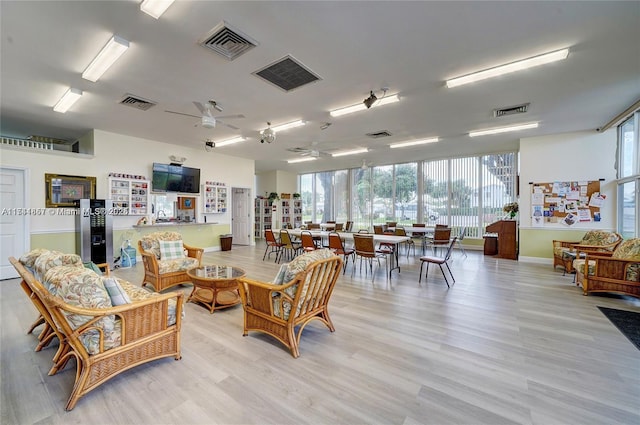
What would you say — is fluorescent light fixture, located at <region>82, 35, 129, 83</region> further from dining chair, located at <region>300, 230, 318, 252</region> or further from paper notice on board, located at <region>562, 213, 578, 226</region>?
paper notice on board, located at <region>562, 213, 578, 226</region>

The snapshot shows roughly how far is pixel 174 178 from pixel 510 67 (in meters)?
7.64

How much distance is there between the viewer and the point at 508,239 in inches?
282

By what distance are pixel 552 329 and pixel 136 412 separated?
13.2 feet

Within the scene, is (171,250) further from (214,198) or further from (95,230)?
(214,198)

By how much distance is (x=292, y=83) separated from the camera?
12.4 feet

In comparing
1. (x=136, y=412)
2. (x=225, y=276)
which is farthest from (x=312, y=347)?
(x=225, y=276)

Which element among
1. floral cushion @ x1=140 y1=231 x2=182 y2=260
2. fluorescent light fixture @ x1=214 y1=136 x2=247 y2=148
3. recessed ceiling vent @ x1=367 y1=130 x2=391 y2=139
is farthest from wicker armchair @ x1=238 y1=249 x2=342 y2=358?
fluorescent light fixture @ x1=214 y1=136 x2=247 y2=148

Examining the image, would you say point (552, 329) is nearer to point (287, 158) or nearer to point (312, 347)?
point (312, 347)

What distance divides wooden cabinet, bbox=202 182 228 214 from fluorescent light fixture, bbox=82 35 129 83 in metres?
4.74

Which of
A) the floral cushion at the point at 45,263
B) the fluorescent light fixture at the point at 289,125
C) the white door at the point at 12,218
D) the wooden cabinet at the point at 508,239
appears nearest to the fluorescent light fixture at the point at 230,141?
the fluorescent light fixture at the point at 289,125

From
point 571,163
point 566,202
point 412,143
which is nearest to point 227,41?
point 412,143

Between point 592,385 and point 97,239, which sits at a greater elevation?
point 97,239

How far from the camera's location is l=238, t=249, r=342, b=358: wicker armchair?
247 centimetres

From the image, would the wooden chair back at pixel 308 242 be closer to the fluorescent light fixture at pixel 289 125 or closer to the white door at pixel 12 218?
the fluorescent light fixture at pixel 289 125
